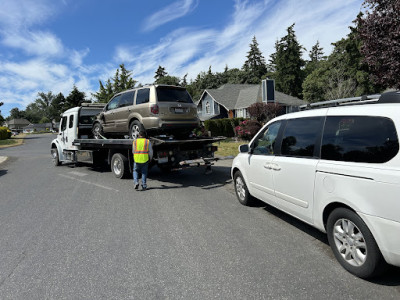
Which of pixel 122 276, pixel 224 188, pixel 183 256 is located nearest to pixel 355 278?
pixel 183 256

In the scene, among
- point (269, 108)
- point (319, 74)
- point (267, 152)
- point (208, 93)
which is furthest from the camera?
point (319, 74)

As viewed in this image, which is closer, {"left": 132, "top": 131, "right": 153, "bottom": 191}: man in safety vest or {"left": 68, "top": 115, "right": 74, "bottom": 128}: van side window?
{"left": 132, "top": 131, "right": 153, "bottom": 191}: man in safety vest

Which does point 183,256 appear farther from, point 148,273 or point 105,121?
point 105,121

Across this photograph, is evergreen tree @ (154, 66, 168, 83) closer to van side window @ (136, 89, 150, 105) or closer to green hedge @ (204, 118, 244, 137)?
green hedge @ (204, 118, 244, 137)

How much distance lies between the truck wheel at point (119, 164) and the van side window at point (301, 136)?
5836 millimetres

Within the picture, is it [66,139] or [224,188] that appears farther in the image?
[66,139]

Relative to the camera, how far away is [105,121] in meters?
10.2

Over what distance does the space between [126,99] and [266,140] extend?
552 centimetres

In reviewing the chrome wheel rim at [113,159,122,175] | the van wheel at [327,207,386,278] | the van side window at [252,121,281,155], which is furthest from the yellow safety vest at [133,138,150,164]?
the van wheel at [327,207,386,278]

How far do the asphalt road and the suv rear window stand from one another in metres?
3.01

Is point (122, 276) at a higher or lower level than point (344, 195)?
lower

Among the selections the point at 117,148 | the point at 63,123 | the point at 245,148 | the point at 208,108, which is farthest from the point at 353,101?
the point at 208,108

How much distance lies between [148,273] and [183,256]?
565 millimetres

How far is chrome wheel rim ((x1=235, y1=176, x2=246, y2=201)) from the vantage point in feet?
19.4
